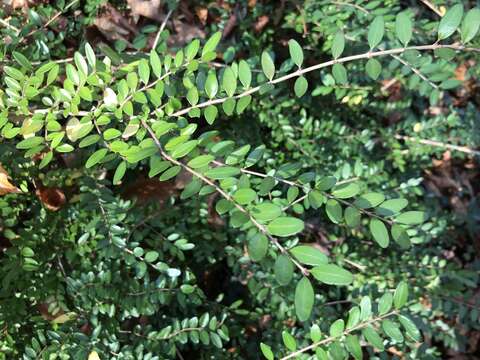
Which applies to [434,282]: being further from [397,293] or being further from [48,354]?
[48,354]

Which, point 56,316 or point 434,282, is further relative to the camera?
point 434,282

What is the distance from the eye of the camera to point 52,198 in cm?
171

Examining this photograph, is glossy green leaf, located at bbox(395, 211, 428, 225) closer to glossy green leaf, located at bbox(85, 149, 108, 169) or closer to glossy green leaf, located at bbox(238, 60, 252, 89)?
glossy green leaf, located at bbox(238, 60, 252, 89)

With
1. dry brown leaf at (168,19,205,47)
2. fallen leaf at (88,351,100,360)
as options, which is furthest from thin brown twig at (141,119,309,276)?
dry brown leaf at (168,19,205,47)

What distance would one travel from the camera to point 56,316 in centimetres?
Result: 163

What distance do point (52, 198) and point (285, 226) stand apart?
41.5 inches

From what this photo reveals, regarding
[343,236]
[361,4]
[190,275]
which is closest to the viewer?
[190,275]

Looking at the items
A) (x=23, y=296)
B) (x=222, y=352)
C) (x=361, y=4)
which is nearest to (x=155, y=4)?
(x=361, y=4)

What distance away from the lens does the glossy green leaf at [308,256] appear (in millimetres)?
881

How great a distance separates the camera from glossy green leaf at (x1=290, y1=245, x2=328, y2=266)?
2.89ft

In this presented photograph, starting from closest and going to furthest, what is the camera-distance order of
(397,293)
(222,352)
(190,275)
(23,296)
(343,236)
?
(397,293)
(23,296)
(190,275)
(222,352)
(343,236)

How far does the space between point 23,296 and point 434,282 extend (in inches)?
58.1

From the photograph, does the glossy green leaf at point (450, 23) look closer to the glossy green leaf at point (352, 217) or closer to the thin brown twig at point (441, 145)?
the glossy green leaf at point (352, 217)

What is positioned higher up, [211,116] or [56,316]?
[211,116]
